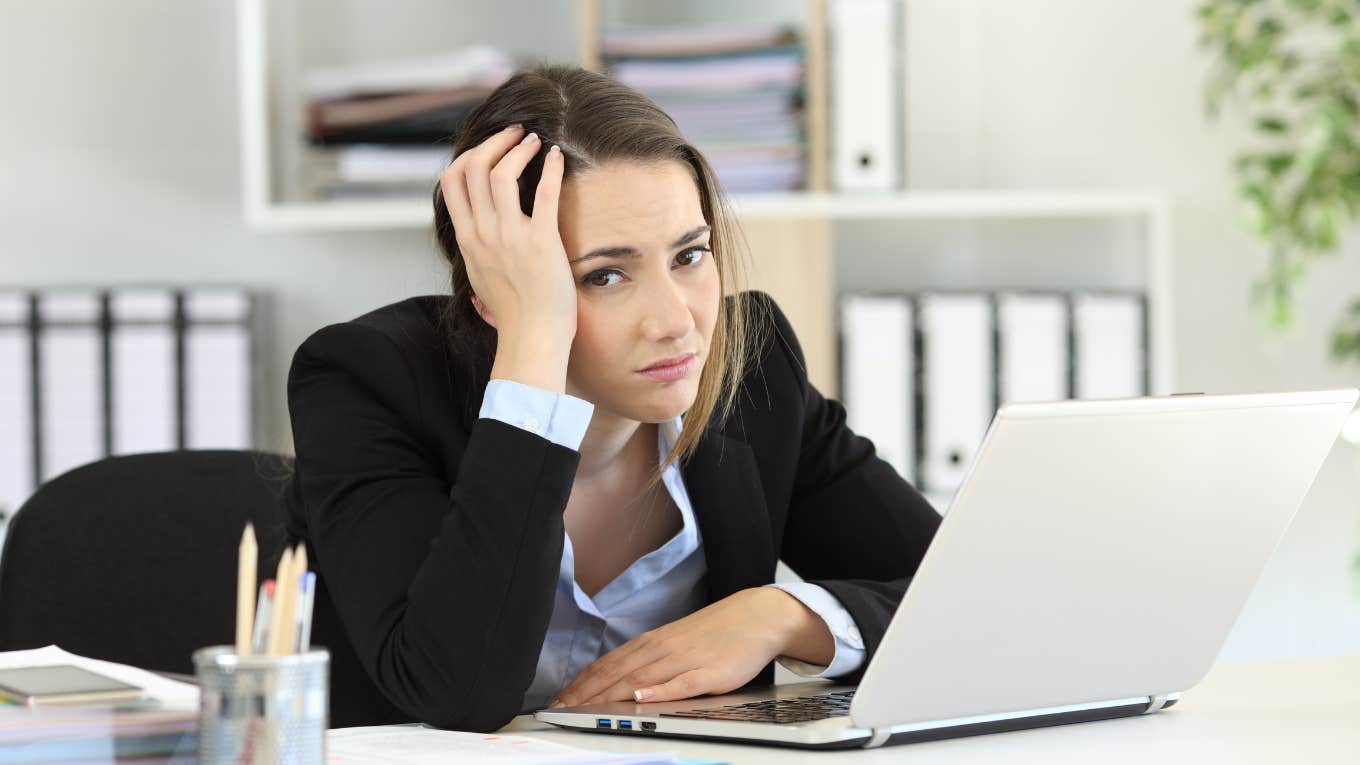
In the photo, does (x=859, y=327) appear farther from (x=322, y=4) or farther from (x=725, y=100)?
(x=322, y=4)

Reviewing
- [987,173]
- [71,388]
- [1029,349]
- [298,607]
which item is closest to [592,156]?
[298,607]

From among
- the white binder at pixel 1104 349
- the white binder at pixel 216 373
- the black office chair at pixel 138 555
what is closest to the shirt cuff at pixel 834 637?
the black office chair at pixel 138 555

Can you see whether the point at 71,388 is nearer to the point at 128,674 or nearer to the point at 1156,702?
the point at 128,674

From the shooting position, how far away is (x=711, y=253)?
51.9 inches

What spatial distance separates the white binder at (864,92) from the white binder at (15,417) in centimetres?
122

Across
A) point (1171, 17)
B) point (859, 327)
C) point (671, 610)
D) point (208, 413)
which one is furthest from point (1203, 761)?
point (1171, 17)

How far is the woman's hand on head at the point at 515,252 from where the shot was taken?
3.82ft

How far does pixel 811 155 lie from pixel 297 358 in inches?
46.2

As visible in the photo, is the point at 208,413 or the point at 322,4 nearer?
the point at 208,413

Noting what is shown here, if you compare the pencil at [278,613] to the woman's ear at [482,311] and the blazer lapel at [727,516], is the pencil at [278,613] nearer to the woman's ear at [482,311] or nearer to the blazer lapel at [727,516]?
the woman's ear at [482,311]

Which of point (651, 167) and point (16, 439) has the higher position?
point (651, 167)

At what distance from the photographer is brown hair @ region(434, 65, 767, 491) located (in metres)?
1.26

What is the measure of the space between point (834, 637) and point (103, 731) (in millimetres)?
617

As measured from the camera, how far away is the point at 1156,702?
1.08m
